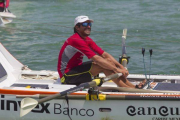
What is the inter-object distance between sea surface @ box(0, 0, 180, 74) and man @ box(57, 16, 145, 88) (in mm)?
1905

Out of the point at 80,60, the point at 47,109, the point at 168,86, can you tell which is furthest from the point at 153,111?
the point at 47,109

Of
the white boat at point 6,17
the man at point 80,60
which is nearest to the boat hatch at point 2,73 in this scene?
the man at point 80,60

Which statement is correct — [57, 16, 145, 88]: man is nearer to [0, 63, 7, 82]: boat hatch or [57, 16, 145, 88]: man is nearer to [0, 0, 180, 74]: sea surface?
[0, 63, 7, 82]: boat hatch

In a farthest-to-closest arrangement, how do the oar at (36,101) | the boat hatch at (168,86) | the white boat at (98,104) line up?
1. the boat hatch at (168,86)
2. the white boat at (98,104)
3. the oar at (36,101)

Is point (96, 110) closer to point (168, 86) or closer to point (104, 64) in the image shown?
point (104, 64)

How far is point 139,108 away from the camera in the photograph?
21.4ft

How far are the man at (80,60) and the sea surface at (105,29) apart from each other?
1.91 m

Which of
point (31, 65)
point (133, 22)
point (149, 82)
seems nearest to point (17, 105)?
point (149, 82)

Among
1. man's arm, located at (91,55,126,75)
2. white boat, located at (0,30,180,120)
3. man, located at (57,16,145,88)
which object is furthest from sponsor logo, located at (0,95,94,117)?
man's arm, located at (91,55,126,75)

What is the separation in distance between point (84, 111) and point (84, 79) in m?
0.59

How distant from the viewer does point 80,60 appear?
7039 millimetres

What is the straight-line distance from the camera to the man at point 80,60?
6.82 meters

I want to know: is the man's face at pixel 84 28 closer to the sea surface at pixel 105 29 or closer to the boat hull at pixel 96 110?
the boat hull at pixel 96 110

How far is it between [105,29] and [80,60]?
9182 millimetres
